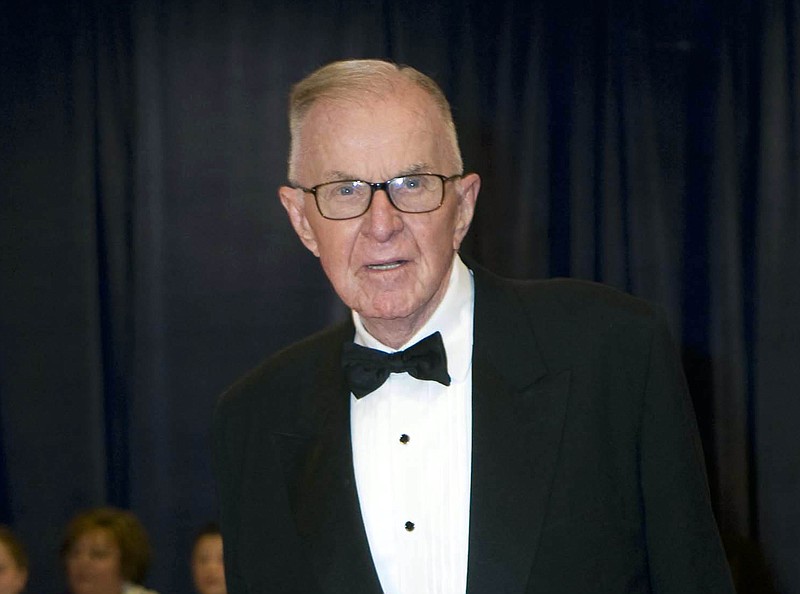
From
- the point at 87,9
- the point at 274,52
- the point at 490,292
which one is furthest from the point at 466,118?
the point at 490,292

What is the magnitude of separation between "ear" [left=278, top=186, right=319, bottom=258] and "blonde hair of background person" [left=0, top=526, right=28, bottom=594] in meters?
2.34

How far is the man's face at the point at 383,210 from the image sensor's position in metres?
1.66

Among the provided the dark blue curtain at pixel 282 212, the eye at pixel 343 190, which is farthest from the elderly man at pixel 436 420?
the dark blue curtain at pixel 282 212

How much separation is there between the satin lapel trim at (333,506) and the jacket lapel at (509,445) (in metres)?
0.16

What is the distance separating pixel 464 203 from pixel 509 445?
1.15 feet

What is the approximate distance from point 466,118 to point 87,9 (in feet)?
5.40

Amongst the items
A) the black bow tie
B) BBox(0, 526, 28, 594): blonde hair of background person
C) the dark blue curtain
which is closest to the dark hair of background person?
BBox(0, 526, 28, 594): blonde hair of background person

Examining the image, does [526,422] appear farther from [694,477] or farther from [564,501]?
[694,477]

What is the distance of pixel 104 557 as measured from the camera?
3.83 metres

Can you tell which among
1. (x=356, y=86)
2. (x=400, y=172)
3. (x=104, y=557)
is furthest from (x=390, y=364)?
(x=104, y=557)

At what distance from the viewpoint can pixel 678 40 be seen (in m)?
5.43

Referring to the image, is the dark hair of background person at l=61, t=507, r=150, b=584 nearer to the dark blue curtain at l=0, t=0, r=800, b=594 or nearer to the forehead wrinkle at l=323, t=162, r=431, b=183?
the dark blue curtain at l=0, t=0, r=800, b=594

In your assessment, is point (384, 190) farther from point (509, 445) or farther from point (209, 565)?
point (209, 565)

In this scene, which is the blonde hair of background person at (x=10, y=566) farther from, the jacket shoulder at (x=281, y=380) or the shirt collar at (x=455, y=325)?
the shirt collar at (x=455, y=325)
